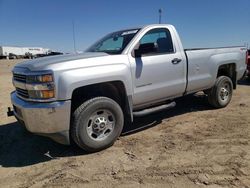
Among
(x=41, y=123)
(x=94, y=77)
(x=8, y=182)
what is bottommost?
(x=8, y=182)

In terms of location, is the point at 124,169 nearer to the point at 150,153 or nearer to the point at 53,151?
the point at 150,153

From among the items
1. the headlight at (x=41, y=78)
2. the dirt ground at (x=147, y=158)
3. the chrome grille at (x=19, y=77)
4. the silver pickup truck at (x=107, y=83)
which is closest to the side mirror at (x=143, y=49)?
the silver pickup truck at (x=107, y=83)

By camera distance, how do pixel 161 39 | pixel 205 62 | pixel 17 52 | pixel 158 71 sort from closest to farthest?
1. pixel 158 71
2. pixel 161 39
3. pixel 205 62
4. pixel 17 52

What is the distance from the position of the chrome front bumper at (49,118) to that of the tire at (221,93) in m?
3.96

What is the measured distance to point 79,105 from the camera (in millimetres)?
4473

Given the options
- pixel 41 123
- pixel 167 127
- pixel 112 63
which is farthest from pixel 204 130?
pixel 41 123

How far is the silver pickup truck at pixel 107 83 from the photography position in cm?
403

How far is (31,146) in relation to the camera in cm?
500

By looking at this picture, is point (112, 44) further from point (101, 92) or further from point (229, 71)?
point (229, 71)

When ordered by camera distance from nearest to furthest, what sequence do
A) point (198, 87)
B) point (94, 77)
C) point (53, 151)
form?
point (94, 77), point (53, 151), point (198, 87)

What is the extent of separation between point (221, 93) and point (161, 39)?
2354 millimetres

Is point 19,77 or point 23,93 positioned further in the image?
point 19,77

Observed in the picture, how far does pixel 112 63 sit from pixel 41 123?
1.42 meters

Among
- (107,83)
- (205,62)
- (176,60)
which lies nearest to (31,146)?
(107,83)
